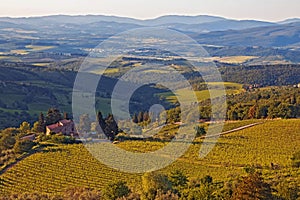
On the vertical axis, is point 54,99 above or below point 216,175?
below

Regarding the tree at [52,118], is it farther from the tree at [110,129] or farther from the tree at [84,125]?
the tree at [110,129]

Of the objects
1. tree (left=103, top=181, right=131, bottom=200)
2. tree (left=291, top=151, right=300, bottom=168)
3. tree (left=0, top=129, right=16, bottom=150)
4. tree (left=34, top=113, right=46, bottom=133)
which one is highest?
tree (left=291, top=151, right=300, bottom=168)

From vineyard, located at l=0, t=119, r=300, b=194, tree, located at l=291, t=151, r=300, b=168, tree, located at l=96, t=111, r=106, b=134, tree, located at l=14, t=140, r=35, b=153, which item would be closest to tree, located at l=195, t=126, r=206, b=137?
vineyard, located at l=0, t=119, r=300, b=194

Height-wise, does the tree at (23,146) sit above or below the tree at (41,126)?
above

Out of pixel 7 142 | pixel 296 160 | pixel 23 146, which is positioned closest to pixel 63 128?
pixel 7 142

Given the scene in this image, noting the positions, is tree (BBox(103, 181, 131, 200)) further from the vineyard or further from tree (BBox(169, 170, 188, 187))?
tree (BBox(169, 170, 188, 187))

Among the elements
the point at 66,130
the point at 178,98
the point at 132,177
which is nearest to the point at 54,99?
the point at 178,98

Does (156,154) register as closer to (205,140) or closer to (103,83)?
(205,140)

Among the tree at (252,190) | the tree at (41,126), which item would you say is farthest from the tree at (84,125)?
the tree at (252,190)
